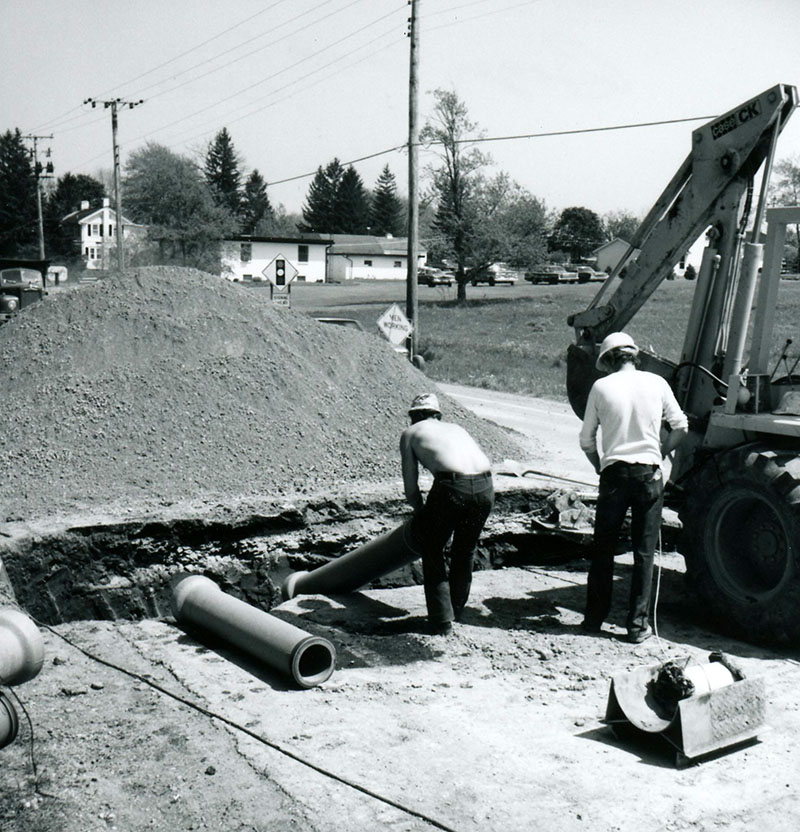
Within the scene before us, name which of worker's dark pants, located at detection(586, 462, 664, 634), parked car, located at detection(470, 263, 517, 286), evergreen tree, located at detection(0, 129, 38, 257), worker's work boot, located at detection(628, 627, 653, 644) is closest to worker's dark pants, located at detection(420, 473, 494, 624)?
worker's dark pants, located at detection(586, 462, 664, 634)

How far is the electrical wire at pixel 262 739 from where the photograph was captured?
4.37 metres

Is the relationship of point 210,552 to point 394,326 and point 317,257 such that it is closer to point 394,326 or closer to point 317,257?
point 394,326

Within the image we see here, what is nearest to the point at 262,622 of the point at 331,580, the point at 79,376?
the point at 331,580

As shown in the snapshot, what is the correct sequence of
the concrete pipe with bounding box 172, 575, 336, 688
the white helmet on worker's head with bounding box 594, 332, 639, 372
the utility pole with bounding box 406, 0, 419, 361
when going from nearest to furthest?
the concrete pipe with bounding box 172, 575, 336, 688 < the white helmet on worker's head with bounding box 594, 332, 639, 372 < the utility pole with bounding box 406, 0, 419, 361

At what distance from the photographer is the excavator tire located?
635 cm

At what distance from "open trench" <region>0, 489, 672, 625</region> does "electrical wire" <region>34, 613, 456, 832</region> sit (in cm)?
55

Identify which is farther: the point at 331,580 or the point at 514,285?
the point at 514,285

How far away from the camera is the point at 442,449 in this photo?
6742 mm

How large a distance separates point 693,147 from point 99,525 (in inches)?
212

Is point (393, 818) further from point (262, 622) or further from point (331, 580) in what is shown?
point (331, 580)

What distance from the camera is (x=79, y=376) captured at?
10086mm

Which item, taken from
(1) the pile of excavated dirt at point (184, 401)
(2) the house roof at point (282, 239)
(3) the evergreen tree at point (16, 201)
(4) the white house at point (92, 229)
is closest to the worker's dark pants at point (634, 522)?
(1) the pile of excavated dirt at point (184, 401)

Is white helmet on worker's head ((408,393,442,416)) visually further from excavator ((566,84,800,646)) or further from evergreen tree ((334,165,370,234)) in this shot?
evergreen tree ((334,165,370,234))

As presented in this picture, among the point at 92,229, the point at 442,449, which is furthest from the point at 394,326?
the point at 92,229
